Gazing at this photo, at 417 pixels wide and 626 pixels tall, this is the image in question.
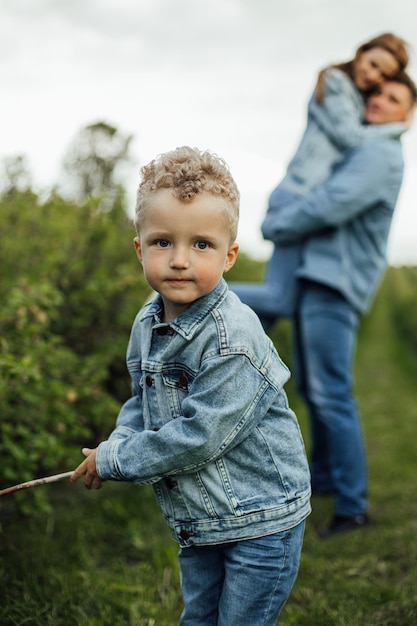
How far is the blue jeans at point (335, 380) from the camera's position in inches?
140

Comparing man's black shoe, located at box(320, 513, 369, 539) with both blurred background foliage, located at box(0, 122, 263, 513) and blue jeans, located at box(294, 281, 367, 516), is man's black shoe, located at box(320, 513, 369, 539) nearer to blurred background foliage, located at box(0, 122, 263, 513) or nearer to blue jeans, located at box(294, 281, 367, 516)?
blue jeans, located at box(294, 281, 367, 516)

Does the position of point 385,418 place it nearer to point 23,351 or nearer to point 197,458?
point 23,351

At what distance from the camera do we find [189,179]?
1725 mm

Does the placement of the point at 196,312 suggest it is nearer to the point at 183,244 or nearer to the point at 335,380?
the point at 183,244

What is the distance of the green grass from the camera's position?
8.38 feet

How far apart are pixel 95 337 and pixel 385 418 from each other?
3.72 m

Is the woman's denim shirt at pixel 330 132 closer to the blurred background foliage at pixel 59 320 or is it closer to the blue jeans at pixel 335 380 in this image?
the blue jeans at pixel 335 380

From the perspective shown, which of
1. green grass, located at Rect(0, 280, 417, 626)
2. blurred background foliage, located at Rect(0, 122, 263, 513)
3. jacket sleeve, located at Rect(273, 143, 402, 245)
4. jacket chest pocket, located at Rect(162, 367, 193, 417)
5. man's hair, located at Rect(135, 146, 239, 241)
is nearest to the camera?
man's hair, located at Rect(135, 146, 239, 241)

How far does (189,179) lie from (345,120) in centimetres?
202

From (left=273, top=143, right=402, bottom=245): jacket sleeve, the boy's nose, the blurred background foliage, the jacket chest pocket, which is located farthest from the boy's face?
(left=273, top=143, right=402, bottom=245): jacket sleeve

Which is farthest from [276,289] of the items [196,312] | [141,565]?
[196,312]

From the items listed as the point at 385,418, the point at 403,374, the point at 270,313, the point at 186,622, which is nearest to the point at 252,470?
the point at 186,622

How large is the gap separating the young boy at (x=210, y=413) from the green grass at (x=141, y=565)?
0.80m

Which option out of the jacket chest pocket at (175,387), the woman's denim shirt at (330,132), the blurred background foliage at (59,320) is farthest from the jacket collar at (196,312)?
the woman's denim shirt at (330,132)
